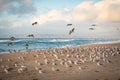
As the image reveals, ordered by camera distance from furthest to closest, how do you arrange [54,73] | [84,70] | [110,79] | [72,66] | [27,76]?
[72,66]
[84,70]
[54,73]
[27,76]
[110,79]

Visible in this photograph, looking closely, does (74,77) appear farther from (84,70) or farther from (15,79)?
(15,79)

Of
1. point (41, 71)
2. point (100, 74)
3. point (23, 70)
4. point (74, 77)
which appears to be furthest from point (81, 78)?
point (23, 70)

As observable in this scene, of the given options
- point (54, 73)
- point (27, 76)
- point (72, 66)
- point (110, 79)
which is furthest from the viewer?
point (72, 66)

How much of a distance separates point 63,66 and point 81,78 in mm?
4178

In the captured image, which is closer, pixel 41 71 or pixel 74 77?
pixel 74 77

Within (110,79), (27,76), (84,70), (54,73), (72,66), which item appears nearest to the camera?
(110,79)

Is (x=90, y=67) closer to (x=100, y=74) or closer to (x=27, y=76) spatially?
(x=100, y=74)

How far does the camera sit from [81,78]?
44.5ft

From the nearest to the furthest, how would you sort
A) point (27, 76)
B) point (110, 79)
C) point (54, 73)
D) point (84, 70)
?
point (110, 79) → point (27, 76) → point (54, 73) → point (84, 70)

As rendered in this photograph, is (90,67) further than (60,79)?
Yes

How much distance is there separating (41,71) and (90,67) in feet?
12.9

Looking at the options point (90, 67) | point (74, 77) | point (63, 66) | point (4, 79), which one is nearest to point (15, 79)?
point (4, 79)

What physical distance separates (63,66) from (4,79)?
5.31m

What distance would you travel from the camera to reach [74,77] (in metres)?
13.8
